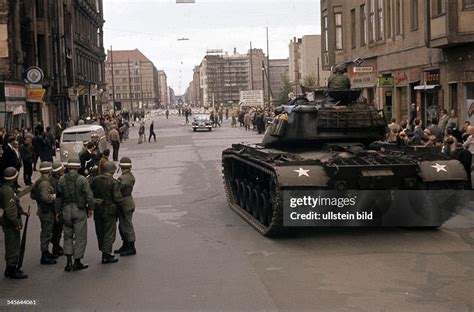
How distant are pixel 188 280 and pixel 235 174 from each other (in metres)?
7.11

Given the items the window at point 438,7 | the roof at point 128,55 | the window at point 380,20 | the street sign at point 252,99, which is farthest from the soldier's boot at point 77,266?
the roof at point 128,55

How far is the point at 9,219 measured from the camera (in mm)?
9352

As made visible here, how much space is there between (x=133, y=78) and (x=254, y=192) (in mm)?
147469

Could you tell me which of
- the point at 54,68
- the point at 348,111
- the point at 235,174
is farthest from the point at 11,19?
the point at 348,111

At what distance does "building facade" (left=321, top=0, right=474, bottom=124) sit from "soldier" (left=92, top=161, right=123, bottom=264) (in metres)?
12.3

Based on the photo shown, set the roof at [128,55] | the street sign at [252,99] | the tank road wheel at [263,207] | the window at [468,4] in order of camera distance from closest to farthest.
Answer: the tank road wheel at [263,207], the window at [468,4], the street sign at [252,99], the roof at [128,55]

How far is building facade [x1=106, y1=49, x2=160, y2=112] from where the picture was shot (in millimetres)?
156625

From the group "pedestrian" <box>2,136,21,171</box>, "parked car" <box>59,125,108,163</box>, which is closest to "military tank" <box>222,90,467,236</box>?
"pedestrian" <box>2,136,21,171</box>

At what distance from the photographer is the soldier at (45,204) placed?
33.2ft

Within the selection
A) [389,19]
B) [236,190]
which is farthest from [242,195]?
[389,19]

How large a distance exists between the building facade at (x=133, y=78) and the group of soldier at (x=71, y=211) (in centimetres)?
14247

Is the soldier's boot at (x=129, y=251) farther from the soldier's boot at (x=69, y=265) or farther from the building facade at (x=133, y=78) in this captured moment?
the building facade at (x=133, y=78)

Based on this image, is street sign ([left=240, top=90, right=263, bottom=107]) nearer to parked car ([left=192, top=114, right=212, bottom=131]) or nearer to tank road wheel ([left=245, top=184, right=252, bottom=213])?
parked car ([left=192, top=114, right=212, bottom=131])

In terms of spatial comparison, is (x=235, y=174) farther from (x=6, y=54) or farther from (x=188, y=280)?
(x=6, y=54)
